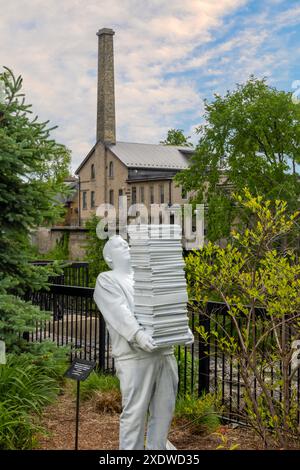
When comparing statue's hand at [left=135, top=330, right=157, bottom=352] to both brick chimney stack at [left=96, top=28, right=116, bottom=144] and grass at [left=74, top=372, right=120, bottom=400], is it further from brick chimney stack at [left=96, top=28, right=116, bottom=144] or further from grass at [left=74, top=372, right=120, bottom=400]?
brick chimney stack at [left=96, top=28, right=116, bottom=144]

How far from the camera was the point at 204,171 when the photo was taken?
1160 inches

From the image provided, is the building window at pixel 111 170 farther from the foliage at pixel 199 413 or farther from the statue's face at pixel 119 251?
the statue's face at pixel 119 251

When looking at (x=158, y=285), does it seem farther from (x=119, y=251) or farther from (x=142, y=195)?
(x=142, y=195)

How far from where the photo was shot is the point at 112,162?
57969 mm

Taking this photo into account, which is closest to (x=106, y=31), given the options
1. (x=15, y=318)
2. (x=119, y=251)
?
(x=15, y=318)

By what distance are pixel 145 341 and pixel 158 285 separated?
1.51 ft

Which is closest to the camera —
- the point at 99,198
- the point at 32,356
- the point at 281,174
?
the point at 32,356

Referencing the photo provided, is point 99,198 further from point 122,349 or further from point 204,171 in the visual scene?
point 122,349

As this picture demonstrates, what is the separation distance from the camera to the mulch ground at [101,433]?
6156 mm

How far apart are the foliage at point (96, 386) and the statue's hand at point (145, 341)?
286 centimetres

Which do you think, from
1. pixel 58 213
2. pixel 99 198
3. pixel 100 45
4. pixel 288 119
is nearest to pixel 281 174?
pixel 288 119

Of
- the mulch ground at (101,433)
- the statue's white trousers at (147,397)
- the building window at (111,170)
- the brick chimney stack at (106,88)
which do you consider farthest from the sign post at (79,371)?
the brick chimney stack at (106,88)

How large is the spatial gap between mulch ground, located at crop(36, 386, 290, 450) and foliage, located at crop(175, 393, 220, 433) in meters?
0.08
